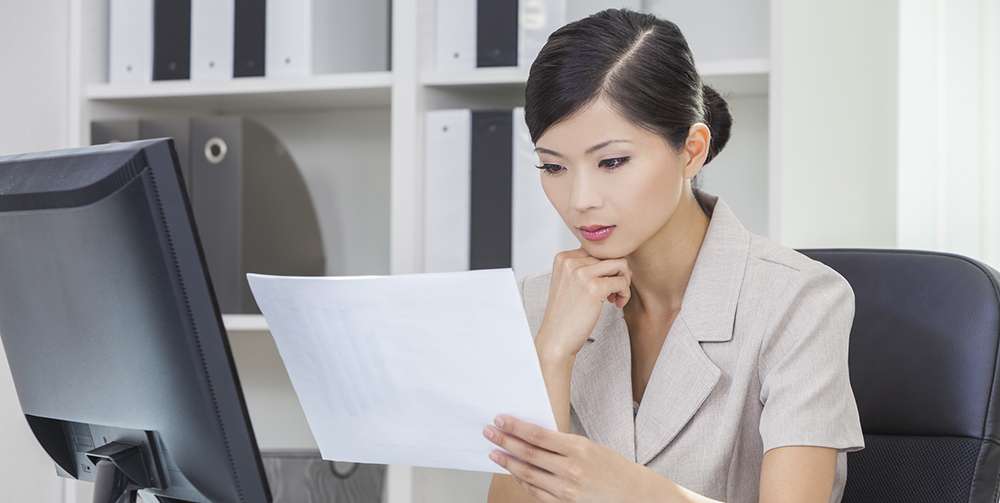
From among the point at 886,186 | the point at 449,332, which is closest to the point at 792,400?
the point at 449,332

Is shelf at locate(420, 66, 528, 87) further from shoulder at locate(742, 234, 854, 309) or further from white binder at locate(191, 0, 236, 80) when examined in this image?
shoulder at locate(742, 234, 854, 309)

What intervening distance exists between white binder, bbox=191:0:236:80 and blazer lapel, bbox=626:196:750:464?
3.16ft

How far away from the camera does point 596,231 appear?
88 centimetres

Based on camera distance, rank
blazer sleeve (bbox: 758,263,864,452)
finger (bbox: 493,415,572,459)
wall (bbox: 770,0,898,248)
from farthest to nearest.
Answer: wall (bbox: 770,0,898,248) < blazer sleeve (bbox: 758,263,864,452) < finger (bbox: 493,415,572,459)

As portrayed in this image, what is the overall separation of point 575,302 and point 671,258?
188mm

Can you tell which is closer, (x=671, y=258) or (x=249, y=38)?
(x=671, y=258)

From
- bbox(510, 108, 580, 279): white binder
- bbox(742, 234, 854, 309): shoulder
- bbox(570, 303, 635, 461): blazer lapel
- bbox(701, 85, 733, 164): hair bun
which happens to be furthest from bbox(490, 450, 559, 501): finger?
bbox(510, 108, 580, 279): white binder

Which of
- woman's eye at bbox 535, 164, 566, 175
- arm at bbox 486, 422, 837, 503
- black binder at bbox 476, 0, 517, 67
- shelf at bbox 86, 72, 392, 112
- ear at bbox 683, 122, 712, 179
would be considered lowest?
arm at bbox 486, 422, 837, 503

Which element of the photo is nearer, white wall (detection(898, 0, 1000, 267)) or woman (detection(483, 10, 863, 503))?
woman (detection(483, 10, 863, 503))

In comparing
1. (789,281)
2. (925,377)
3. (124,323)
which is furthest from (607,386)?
(124,323)

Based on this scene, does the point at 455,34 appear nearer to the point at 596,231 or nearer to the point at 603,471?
the point at 596,231

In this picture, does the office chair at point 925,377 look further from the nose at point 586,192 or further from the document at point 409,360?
the document at point 409,360

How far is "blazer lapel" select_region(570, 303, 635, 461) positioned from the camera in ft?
2.96

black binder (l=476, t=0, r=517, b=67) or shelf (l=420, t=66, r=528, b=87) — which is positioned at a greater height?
black binder (l=476, t=0, r=517, b=67)
